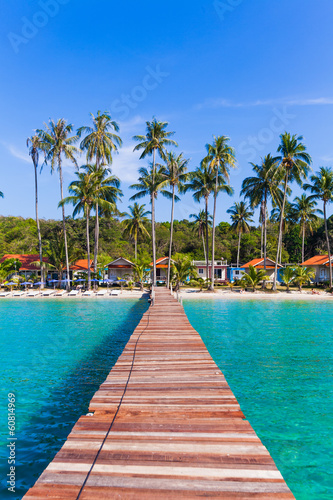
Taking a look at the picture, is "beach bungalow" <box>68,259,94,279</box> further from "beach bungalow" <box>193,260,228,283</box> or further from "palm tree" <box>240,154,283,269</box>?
"palm tree" <box>240,154,283,269</box>

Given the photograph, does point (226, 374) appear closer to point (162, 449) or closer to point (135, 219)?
point (162, 449)

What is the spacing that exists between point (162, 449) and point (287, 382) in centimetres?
732

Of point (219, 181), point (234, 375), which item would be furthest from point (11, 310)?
point (219, 181)

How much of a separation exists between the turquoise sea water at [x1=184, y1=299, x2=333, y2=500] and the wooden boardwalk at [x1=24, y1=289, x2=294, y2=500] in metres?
1.91

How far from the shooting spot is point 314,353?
1338 centimetres

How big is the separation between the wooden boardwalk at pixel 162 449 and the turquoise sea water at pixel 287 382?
1915mm

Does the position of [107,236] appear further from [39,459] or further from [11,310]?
[39,459]

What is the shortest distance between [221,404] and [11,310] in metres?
24.9

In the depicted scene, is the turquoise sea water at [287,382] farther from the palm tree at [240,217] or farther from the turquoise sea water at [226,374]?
the palm tree at [240,217]

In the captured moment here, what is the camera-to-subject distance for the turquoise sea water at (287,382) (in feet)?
20.0

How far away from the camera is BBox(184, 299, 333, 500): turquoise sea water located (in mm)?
6094

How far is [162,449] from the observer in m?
4.08

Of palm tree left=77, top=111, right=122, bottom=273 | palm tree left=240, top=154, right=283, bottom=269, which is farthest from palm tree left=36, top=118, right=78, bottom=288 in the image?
palm tree left=240, top=154, right=283, bottom=269

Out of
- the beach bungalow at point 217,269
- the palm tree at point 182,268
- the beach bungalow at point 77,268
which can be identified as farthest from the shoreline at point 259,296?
the beach bungalow at point 77,268
